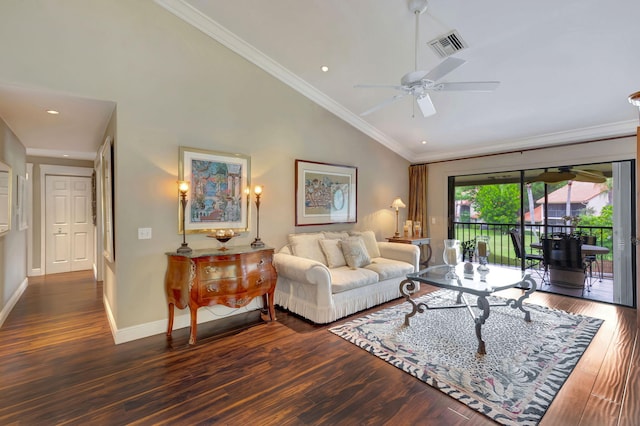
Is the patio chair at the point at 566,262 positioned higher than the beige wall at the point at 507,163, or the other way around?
the beige wall at the point at 507,163

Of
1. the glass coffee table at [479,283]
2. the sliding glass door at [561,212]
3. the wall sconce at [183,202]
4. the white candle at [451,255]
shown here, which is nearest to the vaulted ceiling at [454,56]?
the sliding glass door at [561,212]

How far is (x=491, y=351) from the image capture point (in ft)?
9.05

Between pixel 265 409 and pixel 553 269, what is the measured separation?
16.6 feet

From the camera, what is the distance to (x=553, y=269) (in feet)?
15.8

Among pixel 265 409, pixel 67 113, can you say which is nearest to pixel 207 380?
pixel 265 409

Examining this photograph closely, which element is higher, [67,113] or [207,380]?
[67,113]

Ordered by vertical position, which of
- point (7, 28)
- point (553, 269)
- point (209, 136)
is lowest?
point (553, 269)

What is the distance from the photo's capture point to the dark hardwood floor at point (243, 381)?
6.37ft

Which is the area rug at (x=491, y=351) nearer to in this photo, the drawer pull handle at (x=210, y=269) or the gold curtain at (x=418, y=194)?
the drawer pull handle at (x=210, y=269)

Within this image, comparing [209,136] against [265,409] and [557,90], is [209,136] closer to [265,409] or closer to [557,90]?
[265,409]

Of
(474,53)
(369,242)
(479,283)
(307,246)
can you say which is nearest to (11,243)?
(307,246)

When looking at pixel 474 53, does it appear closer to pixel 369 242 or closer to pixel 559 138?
pixel 559 138

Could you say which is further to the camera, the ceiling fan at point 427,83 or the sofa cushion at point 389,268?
the sofa cushion at point 389,268

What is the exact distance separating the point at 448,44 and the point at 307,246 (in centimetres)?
288
